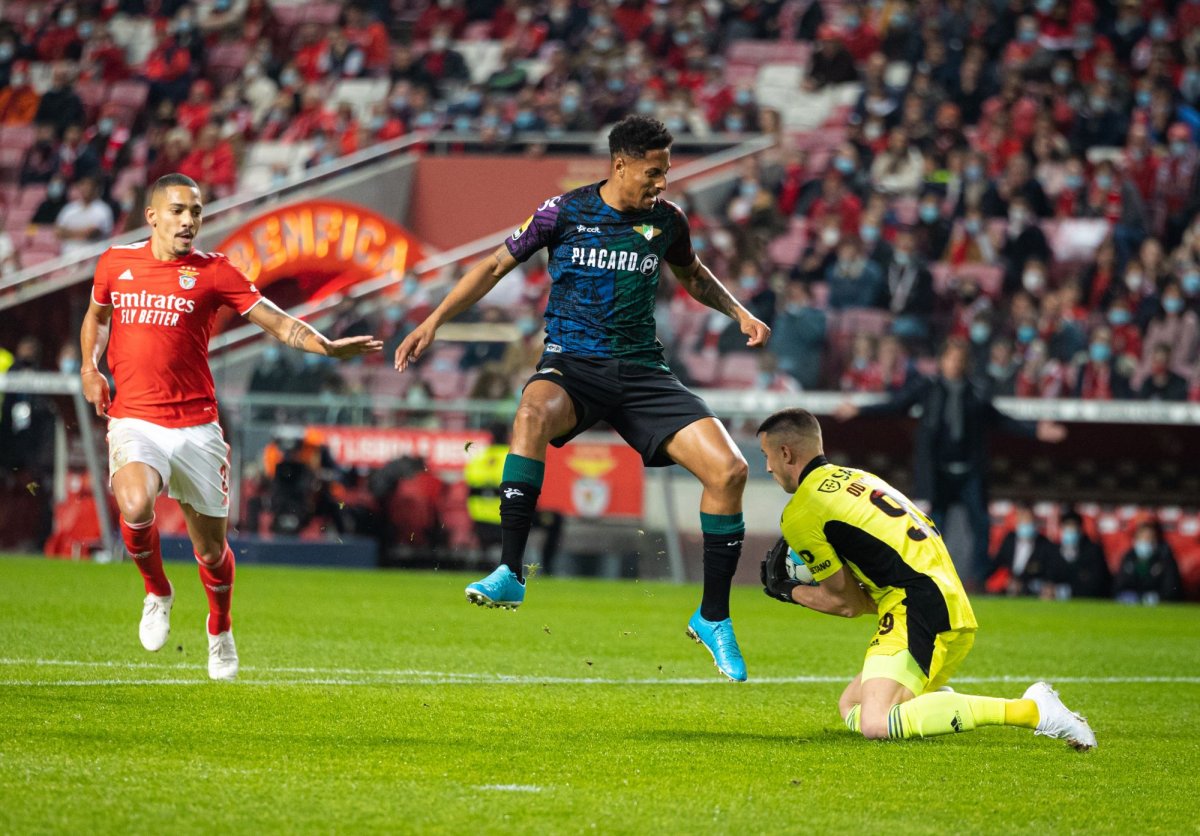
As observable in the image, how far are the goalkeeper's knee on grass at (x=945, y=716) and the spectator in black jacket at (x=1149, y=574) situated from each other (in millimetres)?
10333

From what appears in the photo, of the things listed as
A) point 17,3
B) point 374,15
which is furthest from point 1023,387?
point 17,3

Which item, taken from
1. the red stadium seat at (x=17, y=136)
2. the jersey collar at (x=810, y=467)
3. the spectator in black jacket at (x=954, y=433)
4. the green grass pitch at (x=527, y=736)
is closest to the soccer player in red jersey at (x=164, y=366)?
the green grass pitch at (x=527, y=736)

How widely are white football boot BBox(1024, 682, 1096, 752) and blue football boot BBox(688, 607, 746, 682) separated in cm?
112

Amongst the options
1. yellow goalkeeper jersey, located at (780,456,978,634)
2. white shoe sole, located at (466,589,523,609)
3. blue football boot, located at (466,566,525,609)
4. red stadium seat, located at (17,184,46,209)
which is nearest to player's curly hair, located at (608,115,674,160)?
yellow goalkeeper jersey, located at (780,456,978,634)

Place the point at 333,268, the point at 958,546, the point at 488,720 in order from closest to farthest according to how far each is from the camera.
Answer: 1. the point at 488,720
2. the point at 958,546
3. the point at 333,268

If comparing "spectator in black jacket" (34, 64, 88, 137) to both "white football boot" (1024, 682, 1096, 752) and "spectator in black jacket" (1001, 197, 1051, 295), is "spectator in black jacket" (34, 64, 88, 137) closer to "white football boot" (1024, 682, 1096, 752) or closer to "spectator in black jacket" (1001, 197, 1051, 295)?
"spectator in black jacket" (1001, 197, 1051, 295)

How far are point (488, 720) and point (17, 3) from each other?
80.0 ft

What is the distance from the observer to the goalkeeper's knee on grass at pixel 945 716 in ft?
20.1

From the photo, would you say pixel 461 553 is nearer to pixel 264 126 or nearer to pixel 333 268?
pixel 333 268

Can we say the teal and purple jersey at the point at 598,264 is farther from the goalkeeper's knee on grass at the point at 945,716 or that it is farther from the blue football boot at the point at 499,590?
the goalkeeper's knee on grass at the point at 945,716

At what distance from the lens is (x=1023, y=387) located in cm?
1689

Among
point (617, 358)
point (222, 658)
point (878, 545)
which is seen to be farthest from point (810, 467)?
point (222, 658)

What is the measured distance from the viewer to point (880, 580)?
6.62 m

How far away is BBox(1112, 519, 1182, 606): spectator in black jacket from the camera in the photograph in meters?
16.2
